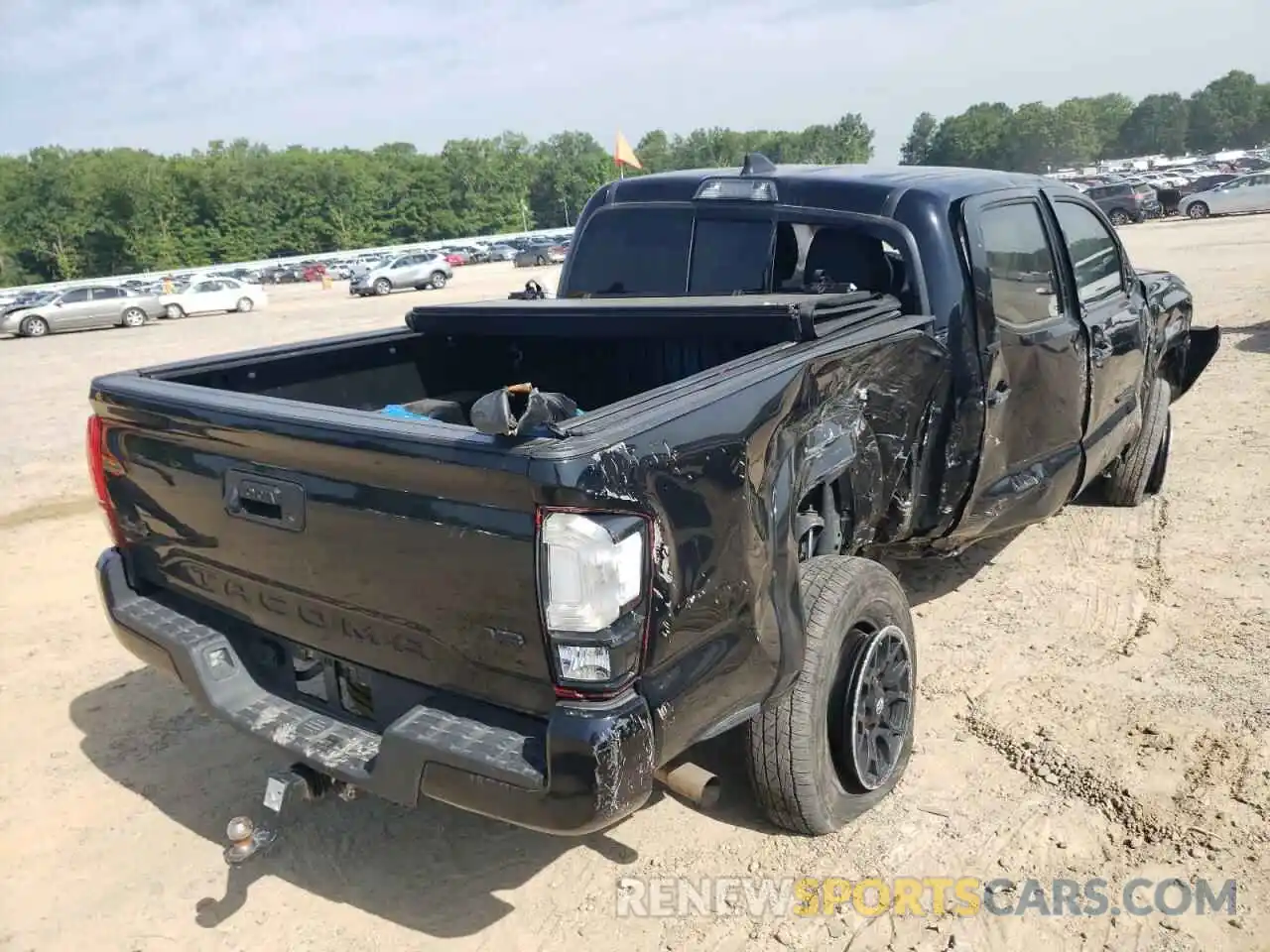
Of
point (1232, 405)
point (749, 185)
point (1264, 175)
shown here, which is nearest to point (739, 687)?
point (749, 185)

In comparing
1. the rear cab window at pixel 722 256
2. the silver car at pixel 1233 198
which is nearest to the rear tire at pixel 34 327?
the rear cab window at pixel 722 256

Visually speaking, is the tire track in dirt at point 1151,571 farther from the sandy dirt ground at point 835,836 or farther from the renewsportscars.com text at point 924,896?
the renewsportscars.com text at point 924,896

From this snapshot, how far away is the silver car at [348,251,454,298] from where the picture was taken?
36.8 metres

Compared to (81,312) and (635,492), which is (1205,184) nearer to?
(81,312)

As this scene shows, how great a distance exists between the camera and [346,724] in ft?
8.91

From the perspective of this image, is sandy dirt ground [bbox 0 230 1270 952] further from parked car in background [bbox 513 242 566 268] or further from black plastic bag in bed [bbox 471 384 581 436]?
parked car in background [bbox 513 242 566 268]

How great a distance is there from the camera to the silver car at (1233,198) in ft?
121

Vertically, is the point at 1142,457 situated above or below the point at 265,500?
below

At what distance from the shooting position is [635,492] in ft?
7.17

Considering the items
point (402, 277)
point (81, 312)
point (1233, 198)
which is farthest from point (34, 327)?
point (1233, 198)

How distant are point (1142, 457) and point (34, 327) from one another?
30.3 meters

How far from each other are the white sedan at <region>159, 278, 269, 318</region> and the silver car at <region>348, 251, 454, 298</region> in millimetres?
3911

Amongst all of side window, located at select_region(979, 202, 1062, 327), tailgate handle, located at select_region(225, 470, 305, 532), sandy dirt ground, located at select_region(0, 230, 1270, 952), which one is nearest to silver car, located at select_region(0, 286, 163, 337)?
sandy dirt ground, located at select_region(0, 230, 1270, 952)

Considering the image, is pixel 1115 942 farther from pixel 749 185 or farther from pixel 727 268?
pixel 749 185
